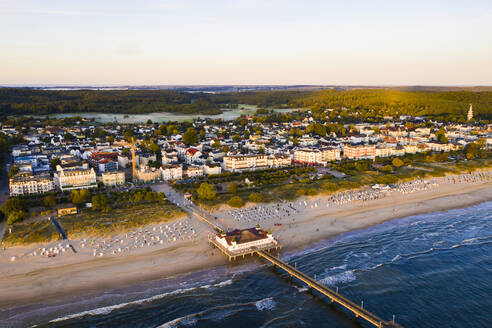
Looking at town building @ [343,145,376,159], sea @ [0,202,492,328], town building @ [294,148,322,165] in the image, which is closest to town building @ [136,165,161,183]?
town building @ [294,148,322,165]

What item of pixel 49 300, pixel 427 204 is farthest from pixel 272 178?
pixel 49 300

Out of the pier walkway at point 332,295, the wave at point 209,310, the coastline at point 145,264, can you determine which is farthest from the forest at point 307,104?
the wave at point 209,310

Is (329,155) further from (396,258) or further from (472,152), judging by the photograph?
(396,258)

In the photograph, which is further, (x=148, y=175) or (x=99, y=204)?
(x=148, y=175)

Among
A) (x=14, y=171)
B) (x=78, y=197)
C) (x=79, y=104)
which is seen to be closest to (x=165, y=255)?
(x=78, y=197)

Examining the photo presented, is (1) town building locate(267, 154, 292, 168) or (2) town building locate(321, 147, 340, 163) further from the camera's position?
(2) town building locate(321, 147, 340, 163)

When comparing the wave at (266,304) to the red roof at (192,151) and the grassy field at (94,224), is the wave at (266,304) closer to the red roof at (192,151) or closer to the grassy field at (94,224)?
the grassy field at (94,224)

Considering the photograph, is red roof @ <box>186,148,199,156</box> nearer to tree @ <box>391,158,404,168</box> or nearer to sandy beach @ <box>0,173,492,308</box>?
sandy beach @ <box>0,173,492,308</box>
